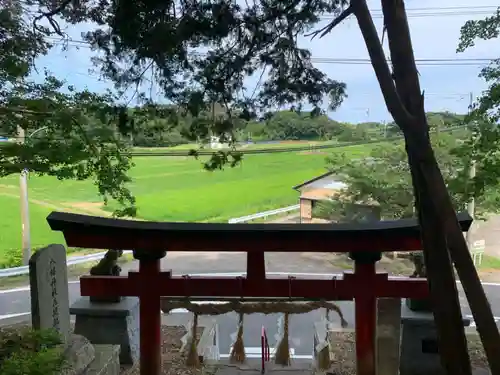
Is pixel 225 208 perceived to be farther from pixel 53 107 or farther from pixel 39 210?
pixel 53 107

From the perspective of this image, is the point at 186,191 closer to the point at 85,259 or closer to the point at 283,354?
the point at 85,259

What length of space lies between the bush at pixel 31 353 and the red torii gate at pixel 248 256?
753mm

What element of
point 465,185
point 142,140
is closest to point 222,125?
point 142,140

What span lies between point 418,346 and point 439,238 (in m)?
2.35

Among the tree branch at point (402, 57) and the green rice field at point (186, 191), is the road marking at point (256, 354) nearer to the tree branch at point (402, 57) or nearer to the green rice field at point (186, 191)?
the green rice field at point (186, 191)

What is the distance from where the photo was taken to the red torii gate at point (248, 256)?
3039 millimetres

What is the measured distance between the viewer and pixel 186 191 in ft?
30.1

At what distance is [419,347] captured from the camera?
3.67 m

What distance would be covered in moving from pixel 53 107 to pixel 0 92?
413 millimetres

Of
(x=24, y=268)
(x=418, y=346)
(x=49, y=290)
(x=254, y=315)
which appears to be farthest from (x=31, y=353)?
(x=24, y=268)

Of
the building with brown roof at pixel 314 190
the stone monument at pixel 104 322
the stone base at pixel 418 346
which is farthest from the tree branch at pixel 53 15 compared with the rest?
the building with brown roof at pixel 314 190

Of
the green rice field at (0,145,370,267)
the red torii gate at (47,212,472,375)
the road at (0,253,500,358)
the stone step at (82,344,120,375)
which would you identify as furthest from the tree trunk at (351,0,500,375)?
the green rice field at (0,145,370,267)

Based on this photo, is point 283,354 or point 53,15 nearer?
point 53,15

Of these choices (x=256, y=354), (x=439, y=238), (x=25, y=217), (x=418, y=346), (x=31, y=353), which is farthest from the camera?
(x=25, y=217)
